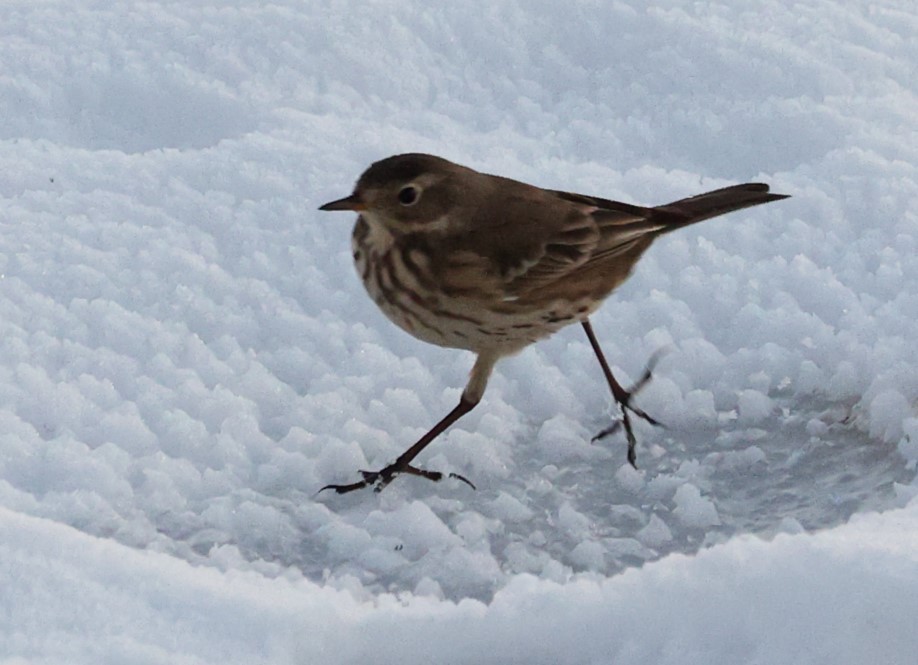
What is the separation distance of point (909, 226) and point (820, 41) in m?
1.19

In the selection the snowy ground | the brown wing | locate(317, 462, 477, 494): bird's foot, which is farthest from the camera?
the brown wing

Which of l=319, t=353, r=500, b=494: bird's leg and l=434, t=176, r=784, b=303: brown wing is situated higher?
l=434, t=176, r=784, b=303: brown wing

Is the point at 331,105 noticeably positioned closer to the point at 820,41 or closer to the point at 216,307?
the point at 216,307

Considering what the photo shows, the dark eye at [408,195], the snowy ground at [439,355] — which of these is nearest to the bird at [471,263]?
the dark eye at [408,195]

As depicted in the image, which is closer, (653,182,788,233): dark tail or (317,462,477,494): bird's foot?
(317,462,477,494): bird's foot

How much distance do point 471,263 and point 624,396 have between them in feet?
1.71

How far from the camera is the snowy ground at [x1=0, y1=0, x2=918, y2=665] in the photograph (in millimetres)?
2430

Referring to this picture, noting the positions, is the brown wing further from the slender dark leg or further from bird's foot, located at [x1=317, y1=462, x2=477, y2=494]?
bird's foot, located at [x1=317, y1=462, x2=477, y2=494]

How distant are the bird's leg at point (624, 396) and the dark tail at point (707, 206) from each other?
35cm

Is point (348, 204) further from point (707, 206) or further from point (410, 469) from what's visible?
point (707, 206)

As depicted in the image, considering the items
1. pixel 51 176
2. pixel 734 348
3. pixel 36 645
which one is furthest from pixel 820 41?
pixel 36 645

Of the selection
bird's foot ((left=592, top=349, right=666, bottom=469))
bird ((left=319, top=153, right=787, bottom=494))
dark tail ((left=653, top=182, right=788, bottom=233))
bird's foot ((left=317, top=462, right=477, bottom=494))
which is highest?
dark tail ((left=653, top=182, right=788, bottom=233))

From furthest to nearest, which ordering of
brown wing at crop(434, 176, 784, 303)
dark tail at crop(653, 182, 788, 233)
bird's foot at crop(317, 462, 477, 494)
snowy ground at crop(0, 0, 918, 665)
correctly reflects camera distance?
1. dark tail at crop(653, 182, 788, 233)
2. brown wing at crop(434, 176, 784, 303)
3. bird's foot at crop(317, 462, 477, 494)
4. snowy ground at crop(0, 0, 918, 665)

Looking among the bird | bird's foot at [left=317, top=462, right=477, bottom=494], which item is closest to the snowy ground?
bird's foot at [left=317, top=462, right=477, bottom=494]
